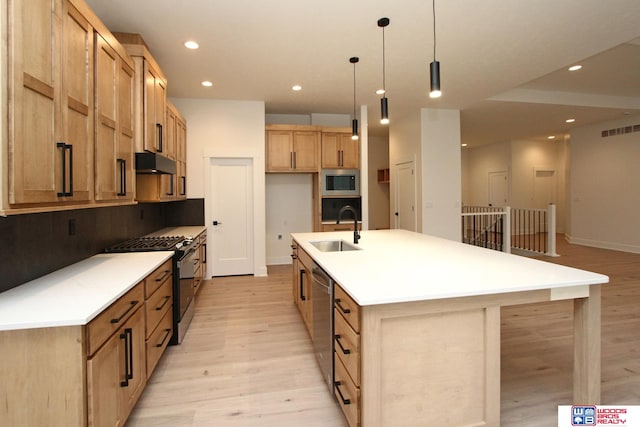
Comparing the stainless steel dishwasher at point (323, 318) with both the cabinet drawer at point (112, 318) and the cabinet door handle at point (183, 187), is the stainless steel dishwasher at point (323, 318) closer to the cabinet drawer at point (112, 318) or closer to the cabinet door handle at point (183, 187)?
the cabinet drawer at point (112, 318)

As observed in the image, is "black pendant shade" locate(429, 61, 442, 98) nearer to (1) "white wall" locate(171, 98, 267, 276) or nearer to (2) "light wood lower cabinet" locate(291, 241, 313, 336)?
(2) "light wood lower cabinet" locate(291, 241, 313, 336)

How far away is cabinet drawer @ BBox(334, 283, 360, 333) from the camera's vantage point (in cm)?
157

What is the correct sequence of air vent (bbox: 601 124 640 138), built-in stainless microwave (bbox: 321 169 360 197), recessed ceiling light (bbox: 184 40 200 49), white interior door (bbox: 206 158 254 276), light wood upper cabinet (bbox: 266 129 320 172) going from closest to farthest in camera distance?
recessed ceiling light (bbox: 184 40 200 49)
white interior door (bbox: 206 158 254 276)
light wood upper cabinet (bbox: 266 129 320 172)
built-in stainless microwave (bbox: 321 169 360 197)
air vent (bbox: 601 124 640 138)

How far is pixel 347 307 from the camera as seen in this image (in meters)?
1.70

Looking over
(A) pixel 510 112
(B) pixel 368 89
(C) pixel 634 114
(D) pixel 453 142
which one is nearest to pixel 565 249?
(C) pixel 634 114

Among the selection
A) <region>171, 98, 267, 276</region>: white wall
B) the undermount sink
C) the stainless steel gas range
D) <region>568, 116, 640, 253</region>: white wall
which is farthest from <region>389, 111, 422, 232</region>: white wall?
<region>568, 116, 640, 253</region>: white wall

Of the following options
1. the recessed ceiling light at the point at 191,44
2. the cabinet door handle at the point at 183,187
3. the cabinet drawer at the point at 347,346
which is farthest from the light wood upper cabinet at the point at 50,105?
the cabinet door handle at the point at 183,187

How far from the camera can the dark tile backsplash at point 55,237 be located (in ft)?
5.65

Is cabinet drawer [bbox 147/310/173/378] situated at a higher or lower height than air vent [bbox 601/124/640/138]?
lower

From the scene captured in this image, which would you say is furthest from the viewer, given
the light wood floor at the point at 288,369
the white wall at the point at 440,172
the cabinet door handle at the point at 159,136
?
the white wall at the point at 440,172

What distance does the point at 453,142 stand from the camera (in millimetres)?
6062

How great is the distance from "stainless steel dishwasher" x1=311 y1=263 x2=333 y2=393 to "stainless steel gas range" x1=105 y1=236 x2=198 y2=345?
127 cm

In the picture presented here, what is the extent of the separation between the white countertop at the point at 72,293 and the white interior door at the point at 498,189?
10.1m

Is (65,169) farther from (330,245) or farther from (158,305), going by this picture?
(330,245)
